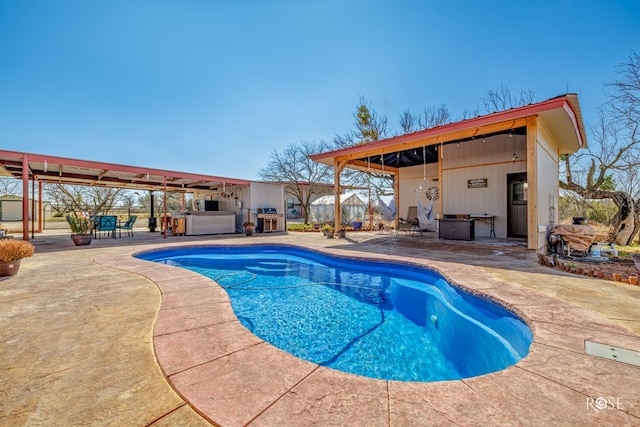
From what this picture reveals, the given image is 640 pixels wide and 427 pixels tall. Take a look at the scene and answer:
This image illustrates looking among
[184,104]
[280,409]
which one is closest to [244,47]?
[184,104]

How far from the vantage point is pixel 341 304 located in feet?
11.7

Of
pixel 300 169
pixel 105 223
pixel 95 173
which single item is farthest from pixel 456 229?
pixel 95 173

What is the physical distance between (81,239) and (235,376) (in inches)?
311

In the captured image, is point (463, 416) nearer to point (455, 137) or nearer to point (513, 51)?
point (455, 137)

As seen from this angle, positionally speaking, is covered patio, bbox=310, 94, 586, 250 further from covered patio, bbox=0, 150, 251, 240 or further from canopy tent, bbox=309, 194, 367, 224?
canopy tent, bbox=309, 194, 367, 224

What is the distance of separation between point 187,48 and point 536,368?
29.0 ft

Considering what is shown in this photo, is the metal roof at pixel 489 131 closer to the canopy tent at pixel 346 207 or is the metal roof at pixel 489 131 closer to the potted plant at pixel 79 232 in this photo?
the potted plant at pixel 79 232

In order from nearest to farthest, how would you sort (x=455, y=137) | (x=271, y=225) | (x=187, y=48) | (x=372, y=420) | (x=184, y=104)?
(x=372, y=420) → (x=455, y=137) → (x=187, y=48) → (x=184, y=104) → (x=271, y=225)

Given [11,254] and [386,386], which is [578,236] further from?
[11,254]

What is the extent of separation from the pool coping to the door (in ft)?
20.3

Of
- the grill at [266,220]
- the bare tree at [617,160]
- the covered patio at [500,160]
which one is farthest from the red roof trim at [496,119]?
the grill at [266,220]

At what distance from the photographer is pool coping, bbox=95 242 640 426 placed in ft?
3.62

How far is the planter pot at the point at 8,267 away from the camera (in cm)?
351

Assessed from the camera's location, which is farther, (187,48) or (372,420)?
(187,48)
